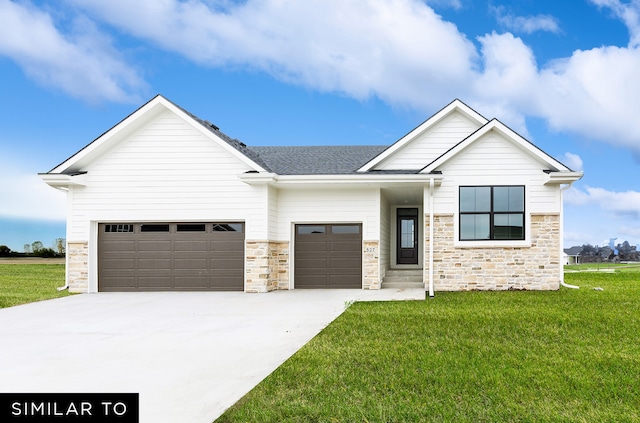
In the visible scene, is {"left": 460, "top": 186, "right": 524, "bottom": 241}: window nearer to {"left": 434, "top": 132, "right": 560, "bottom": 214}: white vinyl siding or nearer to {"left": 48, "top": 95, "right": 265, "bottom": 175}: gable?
{"left": 434, "top": 132, "right": 560, "bottom": 214}: white vinyl siding

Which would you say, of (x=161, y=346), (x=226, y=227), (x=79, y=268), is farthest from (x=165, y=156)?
(x=161, y=346)

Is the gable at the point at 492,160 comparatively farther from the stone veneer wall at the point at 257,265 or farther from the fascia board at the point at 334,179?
the stone veneer wall at the point at 257,265

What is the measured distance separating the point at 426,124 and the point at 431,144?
748mm

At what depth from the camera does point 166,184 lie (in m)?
17.2

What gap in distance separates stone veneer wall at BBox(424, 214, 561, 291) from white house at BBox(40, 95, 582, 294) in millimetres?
31

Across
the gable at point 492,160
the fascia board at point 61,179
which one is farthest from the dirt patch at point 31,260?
the gable at point 492,160

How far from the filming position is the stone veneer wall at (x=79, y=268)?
17.3 meters

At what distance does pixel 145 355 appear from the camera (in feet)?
24.8

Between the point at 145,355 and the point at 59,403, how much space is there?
2.09 meters

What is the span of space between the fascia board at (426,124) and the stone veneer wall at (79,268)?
30.6ft

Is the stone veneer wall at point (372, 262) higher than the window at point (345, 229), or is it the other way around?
the window at point (345, 229)

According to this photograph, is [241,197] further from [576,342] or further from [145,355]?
[576,342]

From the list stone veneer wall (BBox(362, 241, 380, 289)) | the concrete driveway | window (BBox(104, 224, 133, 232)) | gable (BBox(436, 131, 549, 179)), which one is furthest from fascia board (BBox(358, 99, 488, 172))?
window (BBox(104, 224, 133, 232))

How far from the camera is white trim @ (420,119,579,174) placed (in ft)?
53.3
